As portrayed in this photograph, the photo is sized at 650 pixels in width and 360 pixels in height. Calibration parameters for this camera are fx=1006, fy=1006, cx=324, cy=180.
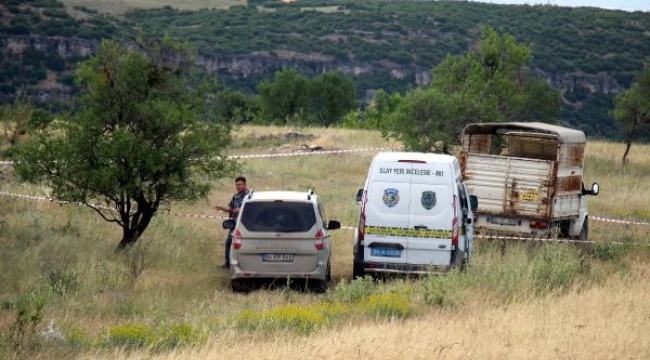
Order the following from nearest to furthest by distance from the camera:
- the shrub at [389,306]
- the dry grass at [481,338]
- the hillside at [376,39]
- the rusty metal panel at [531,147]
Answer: the dry grass at [481,338], the shrub at [389,306], the rusty metal panel at [531,147], the hillside at [376,39]

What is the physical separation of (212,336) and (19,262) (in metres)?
7.08

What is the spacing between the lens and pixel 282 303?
1447 cm

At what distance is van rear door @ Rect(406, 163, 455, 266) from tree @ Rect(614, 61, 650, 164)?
32404mm

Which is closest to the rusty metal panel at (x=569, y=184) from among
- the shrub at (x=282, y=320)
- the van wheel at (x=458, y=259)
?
the van wheel at (x=458, y=259)

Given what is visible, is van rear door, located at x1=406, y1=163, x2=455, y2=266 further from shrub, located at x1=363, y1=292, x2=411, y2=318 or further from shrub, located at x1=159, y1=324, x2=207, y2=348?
shrub, located at x1=159, y1=324, x2=207, y2=348

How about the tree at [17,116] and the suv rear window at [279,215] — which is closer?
the suv rear window at [279,215]

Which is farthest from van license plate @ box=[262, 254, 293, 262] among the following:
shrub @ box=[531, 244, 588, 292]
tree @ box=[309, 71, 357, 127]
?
Result: tree @ box=[309, 71, 357, 127]

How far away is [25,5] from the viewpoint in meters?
115

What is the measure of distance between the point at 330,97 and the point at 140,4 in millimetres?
88966

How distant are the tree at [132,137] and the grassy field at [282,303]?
1256 millimetres

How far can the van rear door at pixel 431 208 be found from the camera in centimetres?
1622

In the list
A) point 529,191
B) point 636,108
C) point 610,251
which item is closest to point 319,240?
point 529,191

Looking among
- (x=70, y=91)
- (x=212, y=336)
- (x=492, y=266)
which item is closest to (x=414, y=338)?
(x=212, y=336)

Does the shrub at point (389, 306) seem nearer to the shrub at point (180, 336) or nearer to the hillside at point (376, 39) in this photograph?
the shrub at point (180, 336)
